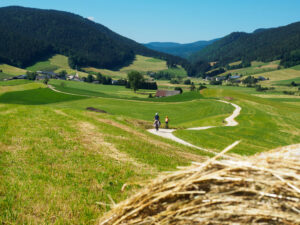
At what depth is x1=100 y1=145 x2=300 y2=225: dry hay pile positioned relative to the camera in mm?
3291

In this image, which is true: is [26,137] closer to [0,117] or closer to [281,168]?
[0,117]

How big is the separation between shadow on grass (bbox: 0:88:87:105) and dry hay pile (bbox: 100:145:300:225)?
87.9 metres

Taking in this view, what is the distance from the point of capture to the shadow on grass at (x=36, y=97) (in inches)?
3336

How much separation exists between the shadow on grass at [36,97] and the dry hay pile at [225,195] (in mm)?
87946

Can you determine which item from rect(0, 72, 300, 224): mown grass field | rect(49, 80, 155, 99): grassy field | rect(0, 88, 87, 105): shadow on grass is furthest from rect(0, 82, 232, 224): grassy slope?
rect(49, 80, 155, 99): grassy field

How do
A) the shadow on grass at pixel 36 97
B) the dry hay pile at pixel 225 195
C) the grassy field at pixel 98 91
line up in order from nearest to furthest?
the dry hay pile at pixel 225 195 → the shadow on grass at pixel 36 97 → the grassy field at pixel 98 91

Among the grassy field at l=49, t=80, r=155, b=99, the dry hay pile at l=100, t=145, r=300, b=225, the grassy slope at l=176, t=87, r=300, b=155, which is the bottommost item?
the grassy slope at l=176, t=87, r=300, b=155

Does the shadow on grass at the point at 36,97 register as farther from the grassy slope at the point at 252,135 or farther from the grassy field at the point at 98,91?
the grassy slope at the point at 252,135

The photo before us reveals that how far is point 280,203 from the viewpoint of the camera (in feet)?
10.8

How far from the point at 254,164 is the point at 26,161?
9.13 m

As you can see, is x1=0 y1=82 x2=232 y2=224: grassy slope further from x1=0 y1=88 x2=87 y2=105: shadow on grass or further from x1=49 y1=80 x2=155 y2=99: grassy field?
x1=49 y1=80 x2=155 y2=99: grassy field

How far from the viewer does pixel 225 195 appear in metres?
3.54

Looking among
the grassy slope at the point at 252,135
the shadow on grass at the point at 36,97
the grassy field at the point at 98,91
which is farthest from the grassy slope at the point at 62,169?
the grassy field at the point at 98,91

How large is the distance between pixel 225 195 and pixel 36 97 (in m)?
99.1
